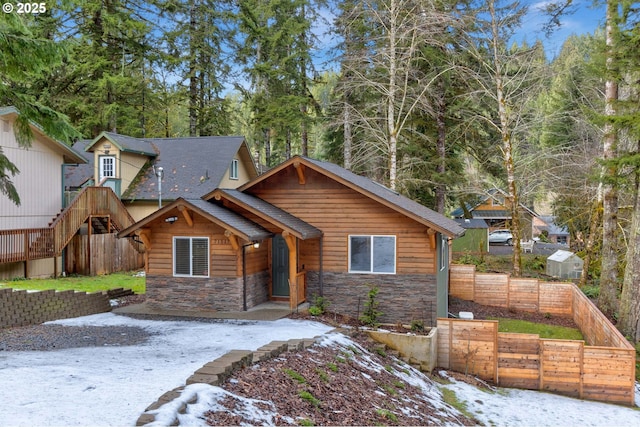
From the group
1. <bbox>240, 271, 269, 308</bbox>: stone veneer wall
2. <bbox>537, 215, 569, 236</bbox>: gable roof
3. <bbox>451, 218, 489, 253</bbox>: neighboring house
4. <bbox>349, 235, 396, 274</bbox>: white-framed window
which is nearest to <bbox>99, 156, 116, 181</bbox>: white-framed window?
<bbox>240, 271, 269, 308</bbox>: stone veneer wall

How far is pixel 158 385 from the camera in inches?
239

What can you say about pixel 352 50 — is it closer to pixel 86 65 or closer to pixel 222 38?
pixel 222 38

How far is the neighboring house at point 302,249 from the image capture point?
12383mm

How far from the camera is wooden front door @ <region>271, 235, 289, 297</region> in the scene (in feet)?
45.1

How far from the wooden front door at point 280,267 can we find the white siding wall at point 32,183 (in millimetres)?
9476

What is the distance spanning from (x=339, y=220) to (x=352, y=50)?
11913 millimetres

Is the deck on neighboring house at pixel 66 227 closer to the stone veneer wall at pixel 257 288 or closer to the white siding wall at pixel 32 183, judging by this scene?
the white siding wall at pixel 32 183

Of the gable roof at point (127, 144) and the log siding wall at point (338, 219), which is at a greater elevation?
the gable roof at point (127, 144)

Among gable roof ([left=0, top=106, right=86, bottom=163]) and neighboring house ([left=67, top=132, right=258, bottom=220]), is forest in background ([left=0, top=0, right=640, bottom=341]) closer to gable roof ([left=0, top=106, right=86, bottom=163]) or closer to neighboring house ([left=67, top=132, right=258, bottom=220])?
neighboring house ([left=67, top=132, right=258, bottom=220])

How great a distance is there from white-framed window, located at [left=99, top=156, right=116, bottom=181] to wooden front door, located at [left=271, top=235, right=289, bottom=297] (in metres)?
12.0

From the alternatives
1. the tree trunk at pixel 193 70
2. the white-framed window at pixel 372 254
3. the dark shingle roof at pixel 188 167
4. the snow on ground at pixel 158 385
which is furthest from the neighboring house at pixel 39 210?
the white-framed window at pixel 372 254

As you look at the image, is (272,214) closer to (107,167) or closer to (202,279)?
(202,279)

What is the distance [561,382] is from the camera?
1055cm

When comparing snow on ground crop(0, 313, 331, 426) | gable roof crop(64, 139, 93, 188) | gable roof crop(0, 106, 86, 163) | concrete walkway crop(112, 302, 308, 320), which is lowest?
concrete walkway crop(112, 302, 308, 320)
